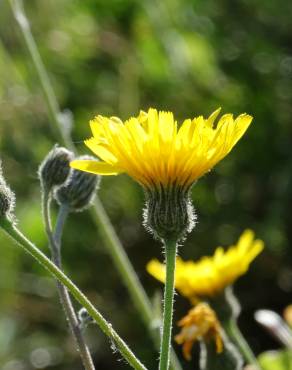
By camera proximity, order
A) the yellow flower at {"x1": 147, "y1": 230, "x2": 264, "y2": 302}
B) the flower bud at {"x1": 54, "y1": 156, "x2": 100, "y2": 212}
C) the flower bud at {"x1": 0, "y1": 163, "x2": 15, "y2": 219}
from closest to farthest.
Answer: the flower bud at {"x1": 0, "y1": 163, "x2": 15, "y2": 219} → the flower bud at {"x1": 54, "y1": 156, "x2": 100, "y2": 212} → the yellow flower at {"x1": 147, "y1": 230, "x2": 264, "y2": 302}

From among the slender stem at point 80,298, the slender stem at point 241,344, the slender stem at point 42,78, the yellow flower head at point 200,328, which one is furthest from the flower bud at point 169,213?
the slender stem at point 42,78

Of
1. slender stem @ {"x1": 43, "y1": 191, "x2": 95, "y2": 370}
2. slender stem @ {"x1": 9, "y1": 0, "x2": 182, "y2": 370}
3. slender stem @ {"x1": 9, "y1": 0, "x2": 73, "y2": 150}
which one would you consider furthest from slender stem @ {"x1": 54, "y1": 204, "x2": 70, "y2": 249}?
slender stem @ {"x1": 9, "y1": 0, "x2": 73, "y2": 150}

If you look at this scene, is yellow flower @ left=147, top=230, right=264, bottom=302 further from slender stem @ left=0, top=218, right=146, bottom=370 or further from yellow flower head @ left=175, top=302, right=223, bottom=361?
slender stem @ left=0, top=218, right=146, bottom=370

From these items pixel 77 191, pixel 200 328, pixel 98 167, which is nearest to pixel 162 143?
pixel 98 167

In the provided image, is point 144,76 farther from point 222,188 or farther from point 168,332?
point 168,332

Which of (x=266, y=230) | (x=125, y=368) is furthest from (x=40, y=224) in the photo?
(x=266, y=230)

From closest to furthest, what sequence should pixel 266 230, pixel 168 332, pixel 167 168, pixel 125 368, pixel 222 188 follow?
pixel 168 332, pixel 167 168, pixel 125 368, pixel 266 230, pixel 222 188
